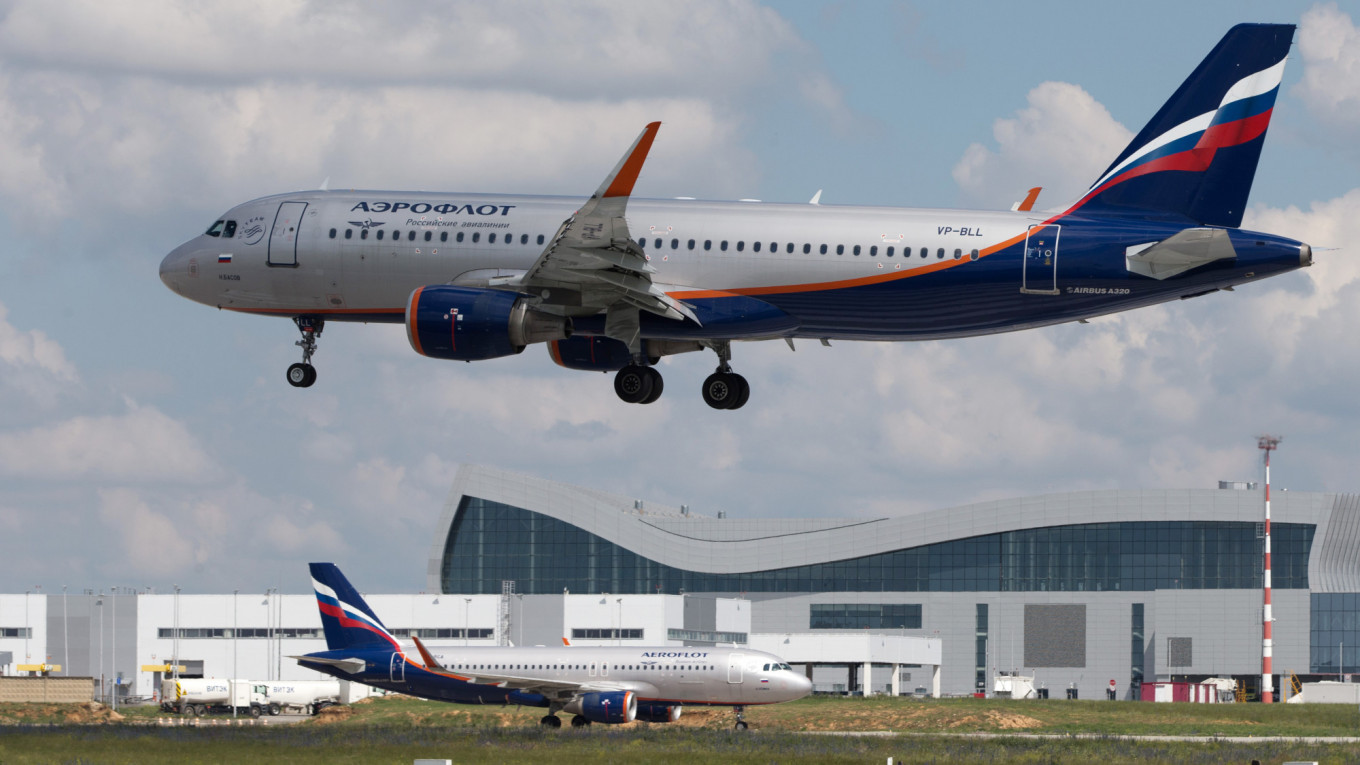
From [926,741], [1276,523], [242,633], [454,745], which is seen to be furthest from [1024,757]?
[1276,523]

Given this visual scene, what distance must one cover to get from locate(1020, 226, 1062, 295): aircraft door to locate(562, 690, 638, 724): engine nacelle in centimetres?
3813

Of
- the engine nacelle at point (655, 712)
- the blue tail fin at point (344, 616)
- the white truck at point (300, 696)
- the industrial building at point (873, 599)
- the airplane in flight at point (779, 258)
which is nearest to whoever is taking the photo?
the airplane in flight at point (779, 258)

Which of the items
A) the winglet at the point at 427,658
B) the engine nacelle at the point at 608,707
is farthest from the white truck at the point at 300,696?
the engine nacelle at the point at 608,707

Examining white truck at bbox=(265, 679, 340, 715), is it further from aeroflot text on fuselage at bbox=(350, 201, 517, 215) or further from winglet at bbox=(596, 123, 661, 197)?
winglet at bbox=(596, 123, 661, 197)

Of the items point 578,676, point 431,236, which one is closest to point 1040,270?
point 431,236

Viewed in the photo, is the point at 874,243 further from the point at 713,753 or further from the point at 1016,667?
the point at 1016,667

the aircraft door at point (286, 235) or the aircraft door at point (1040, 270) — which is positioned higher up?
the aircraft door at point (286, 235)

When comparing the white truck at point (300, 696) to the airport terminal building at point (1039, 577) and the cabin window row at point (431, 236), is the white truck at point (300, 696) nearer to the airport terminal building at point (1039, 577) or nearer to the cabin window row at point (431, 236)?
the airport terminal building at point (1039, 577)

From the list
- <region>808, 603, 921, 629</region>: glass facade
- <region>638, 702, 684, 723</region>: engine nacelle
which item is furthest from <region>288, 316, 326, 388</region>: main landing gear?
<region>808, 603, 921, 629</region>: glass facade

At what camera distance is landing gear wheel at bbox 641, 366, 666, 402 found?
48.4 metres

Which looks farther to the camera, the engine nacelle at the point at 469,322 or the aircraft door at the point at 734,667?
the aircraft door at the point at 734,667

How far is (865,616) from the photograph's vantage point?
160 meters

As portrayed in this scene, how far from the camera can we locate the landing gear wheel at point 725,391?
49438 millimetres

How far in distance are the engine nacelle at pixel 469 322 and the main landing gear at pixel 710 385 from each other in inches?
151
